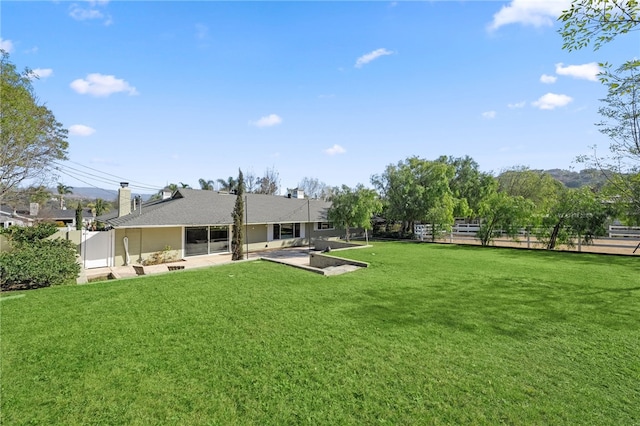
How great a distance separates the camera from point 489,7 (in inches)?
329

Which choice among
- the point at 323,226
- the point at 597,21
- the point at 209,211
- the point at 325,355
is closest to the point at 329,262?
the point at 325,355

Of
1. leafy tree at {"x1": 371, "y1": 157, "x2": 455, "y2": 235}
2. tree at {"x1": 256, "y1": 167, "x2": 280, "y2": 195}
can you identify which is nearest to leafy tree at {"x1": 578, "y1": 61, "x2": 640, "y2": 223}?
leafy tree at {"x1": 371, "y1": 157, "x2": 455, "y2": 235}

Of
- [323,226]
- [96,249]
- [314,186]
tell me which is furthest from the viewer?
[314,186]

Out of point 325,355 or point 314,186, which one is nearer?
Result: point 325,355

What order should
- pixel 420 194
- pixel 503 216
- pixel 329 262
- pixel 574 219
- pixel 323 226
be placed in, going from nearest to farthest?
pixel 329 262 → pixel 574 219 → pixel 503 216 → pixel 420 194 → pixel 323 226

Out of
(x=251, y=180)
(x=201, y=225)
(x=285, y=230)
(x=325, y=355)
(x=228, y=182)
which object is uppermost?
(x=251, y=180)

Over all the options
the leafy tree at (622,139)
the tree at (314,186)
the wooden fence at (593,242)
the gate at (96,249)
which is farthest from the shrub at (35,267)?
the tree at (314,186)

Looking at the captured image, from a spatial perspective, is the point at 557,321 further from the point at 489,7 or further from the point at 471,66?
the point at 471,66

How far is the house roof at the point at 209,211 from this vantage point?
46.9ft

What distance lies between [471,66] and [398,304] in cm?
1054

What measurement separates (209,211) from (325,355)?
15.0m

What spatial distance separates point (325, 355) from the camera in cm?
395

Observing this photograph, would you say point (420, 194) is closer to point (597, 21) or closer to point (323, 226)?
point (323, 226)

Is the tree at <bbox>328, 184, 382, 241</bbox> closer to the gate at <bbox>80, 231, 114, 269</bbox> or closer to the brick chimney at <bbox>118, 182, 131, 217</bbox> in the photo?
the gate at <bbox>80, 231, 114, 269</bbox>
